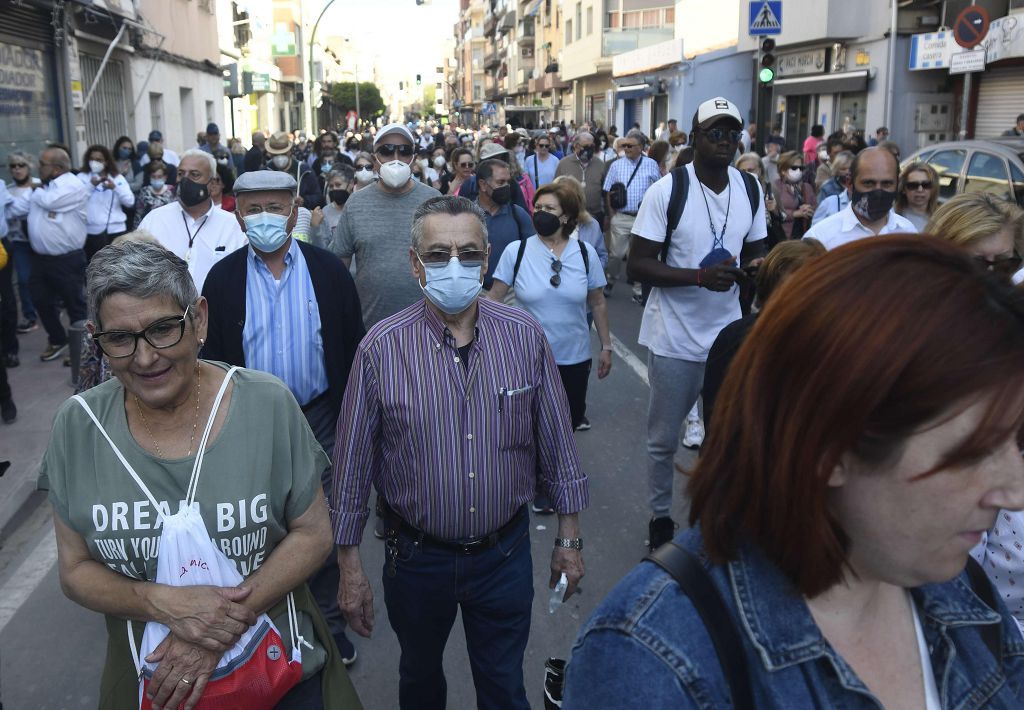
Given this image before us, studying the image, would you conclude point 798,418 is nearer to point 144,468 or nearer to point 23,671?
point 144,468

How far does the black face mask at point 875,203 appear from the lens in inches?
192

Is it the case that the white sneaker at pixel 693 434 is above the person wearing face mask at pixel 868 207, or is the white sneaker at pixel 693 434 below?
below

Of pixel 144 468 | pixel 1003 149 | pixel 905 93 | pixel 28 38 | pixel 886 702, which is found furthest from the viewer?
pixel 905 93

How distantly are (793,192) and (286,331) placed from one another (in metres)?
9.24

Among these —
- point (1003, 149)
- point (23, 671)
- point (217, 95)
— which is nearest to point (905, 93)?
point (1003, 149)

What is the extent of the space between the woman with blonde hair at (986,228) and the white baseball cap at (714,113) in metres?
1.08

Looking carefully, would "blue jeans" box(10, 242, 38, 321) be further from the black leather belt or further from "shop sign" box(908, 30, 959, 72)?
"shop sign" box(908, 30, 959, 72)

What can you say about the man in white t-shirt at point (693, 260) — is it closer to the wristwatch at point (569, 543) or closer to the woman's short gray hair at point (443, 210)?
the woman's short gray hair at point (443, 210)

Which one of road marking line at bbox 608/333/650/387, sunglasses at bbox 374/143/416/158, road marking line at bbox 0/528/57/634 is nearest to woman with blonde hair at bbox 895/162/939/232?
road marking line at bbox 608/333/650/387

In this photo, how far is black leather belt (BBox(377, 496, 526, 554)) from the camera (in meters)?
2.97

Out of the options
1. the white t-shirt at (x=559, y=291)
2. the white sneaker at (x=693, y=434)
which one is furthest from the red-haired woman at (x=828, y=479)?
the white sneaker at (x=693, y=434)

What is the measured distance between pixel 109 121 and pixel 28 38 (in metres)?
5.21

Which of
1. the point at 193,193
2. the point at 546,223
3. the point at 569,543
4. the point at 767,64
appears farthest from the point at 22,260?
the point at 767,64

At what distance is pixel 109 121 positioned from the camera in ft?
71.7
